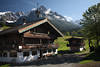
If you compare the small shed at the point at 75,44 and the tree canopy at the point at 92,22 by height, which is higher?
the tree canopy at the point at 92,22

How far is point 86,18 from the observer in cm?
2897

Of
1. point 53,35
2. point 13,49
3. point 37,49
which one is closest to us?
point 13,49

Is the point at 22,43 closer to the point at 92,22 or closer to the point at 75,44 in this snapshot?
the point at 92,22

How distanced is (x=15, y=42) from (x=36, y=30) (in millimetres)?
5935

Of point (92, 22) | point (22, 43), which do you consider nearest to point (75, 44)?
point (92, 22)

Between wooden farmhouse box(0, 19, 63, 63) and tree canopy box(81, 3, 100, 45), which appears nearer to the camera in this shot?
wooden farmhouse box(0, 19, 63, 63)

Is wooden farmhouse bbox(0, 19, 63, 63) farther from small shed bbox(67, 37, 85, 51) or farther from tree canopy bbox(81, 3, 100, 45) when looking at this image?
small shed bbox(67, 37, 85, 51)

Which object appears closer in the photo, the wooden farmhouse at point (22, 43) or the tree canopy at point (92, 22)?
the wooden farmhouse at point (22, 43)

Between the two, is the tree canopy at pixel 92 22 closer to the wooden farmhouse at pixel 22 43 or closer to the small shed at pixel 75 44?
the wooden farmhouse at pixel 22 43

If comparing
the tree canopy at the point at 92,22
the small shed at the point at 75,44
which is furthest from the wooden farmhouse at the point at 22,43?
the small shed at the point at 75,44

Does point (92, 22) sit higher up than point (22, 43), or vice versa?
point (92, 22)

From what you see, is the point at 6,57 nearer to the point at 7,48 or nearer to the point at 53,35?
the point at 7,48

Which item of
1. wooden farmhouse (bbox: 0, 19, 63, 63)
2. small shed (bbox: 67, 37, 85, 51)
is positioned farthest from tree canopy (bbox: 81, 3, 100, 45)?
small shed (bbox: 67, 37, 85, 51)

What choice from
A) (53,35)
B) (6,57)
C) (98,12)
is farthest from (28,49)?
(98,12)
